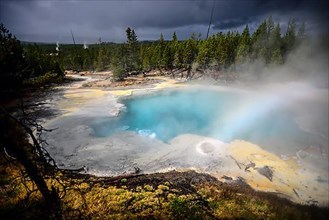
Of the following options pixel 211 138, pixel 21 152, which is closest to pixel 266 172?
pixel 211 138

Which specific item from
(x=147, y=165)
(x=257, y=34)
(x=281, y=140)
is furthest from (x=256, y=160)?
(x=257, y=34)

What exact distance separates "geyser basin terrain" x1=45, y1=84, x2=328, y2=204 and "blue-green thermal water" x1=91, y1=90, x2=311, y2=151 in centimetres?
11

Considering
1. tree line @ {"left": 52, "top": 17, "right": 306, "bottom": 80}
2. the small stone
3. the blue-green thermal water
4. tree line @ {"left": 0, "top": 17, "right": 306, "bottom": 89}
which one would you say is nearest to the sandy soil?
the small stone

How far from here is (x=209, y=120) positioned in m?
29.0

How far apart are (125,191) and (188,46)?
194ft

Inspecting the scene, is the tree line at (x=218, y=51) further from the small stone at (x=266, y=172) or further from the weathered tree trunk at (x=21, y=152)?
the weathered tree trunk at (x=21, y=152)

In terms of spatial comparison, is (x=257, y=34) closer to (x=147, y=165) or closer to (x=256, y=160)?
(x=256, y=160)

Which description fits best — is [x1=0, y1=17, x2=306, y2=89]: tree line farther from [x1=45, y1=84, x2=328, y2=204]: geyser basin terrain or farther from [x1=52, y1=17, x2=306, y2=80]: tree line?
[x1=45, y1=84, x2=328, y2=204]: geyser basin terrain

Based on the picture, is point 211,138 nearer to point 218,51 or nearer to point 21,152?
point 21,152

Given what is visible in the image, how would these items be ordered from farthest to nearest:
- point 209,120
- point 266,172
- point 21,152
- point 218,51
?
point 218,51
point 209,120
point 266,172
point 21,152

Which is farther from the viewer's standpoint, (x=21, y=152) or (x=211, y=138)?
(x=211, y=138)

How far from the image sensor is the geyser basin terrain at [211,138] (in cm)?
1627

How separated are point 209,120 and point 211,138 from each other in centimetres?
694

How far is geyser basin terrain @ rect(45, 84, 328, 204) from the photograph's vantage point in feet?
53.4
